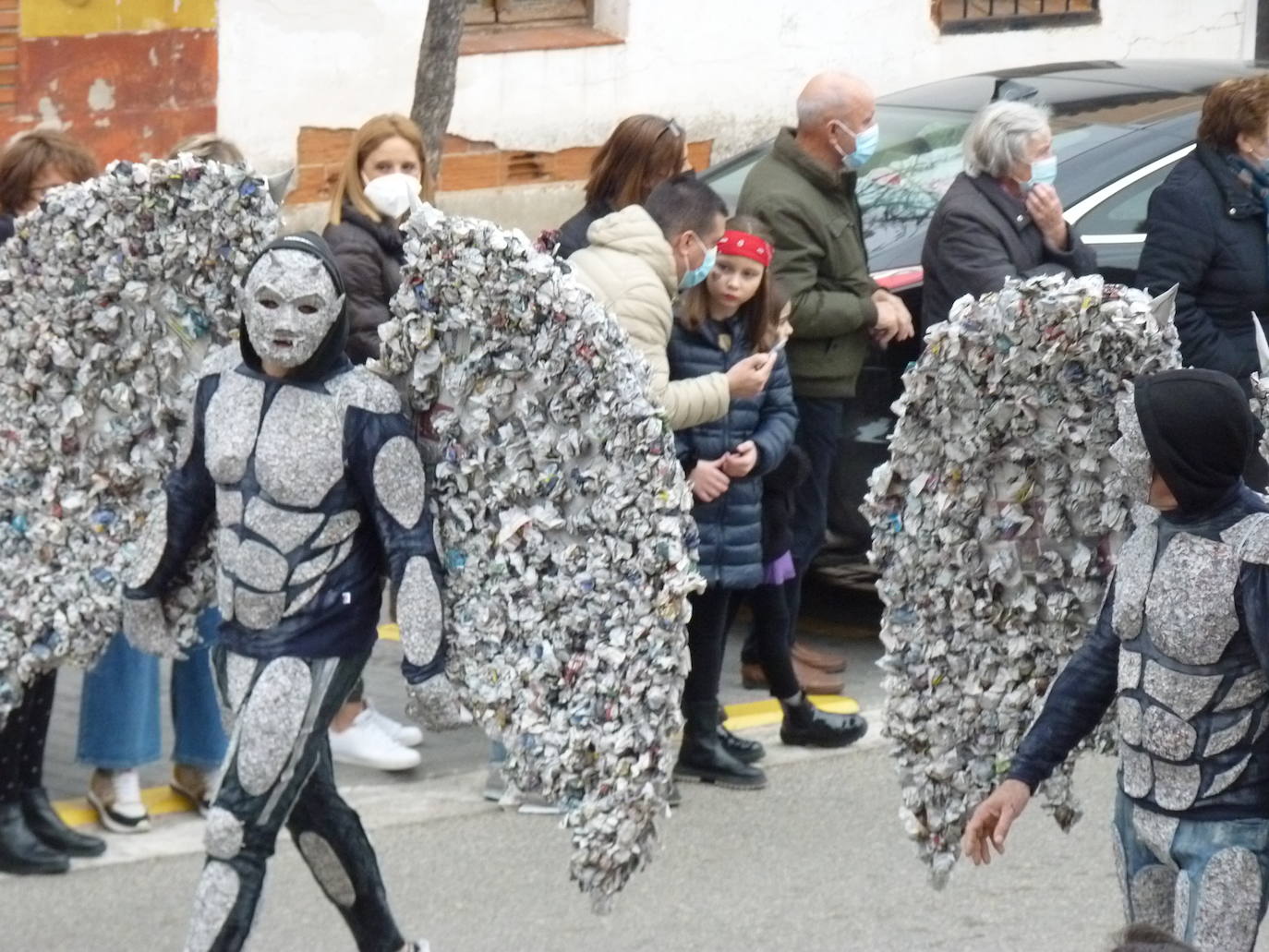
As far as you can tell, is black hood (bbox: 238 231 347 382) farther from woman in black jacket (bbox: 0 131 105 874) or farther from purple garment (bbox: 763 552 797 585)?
purple garment (bbox: 763 552 797 585)

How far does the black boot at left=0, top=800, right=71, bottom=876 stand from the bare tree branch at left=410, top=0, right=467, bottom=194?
4879mm

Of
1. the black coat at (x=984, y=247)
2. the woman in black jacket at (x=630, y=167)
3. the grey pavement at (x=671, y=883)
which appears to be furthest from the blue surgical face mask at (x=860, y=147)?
the grey pavement at (x=671, y=883)

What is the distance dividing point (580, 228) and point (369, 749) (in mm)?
1629

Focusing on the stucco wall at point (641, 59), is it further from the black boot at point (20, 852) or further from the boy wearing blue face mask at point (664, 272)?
the black boot at point (20, 852)

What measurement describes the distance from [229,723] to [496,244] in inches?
45.8

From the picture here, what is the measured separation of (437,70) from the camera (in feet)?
33.4

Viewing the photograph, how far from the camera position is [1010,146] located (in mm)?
6859

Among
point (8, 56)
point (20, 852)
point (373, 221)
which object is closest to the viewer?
point (20, 852)

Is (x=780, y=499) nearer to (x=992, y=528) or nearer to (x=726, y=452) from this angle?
(x=726, y=452)

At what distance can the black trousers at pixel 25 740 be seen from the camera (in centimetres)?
579

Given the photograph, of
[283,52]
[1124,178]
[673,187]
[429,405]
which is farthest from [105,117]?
[429,405]

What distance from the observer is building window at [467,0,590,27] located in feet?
45.2

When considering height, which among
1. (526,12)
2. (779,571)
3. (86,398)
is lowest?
(779,571)

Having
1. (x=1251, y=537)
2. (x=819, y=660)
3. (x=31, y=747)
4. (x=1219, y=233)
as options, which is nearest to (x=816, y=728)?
(x=819, y=660)
